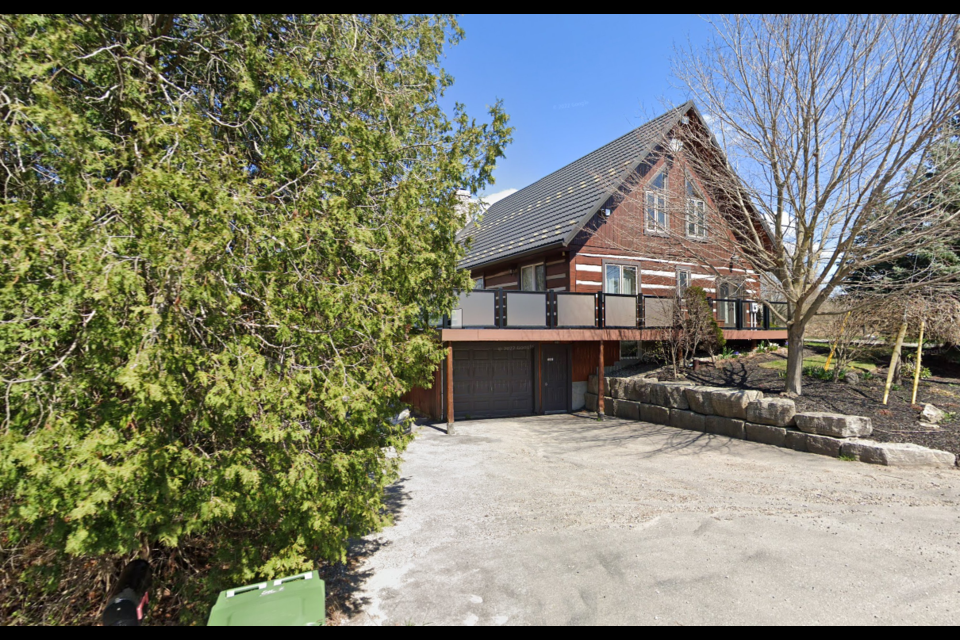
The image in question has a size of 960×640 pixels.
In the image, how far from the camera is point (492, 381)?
1434 centimetres

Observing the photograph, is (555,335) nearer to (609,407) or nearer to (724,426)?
(609,407)

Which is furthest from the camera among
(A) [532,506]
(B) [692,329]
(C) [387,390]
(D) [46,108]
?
(B) [692,329]

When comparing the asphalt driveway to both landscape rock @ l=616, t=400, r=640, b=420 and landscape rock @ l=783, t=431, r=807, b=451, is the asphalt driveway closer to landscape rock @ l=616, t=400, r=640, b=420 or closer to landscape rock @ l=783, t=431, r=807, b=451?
landscape rock @ l=783, t=431, r=807, b=451

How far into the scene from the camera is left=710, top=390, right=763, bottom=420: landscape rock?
1036 cm

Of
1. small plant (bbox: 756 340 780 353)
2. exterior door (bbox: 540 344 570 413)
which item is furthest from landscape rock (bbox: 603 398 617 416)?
small plant (bbox: 756 340 780 353)

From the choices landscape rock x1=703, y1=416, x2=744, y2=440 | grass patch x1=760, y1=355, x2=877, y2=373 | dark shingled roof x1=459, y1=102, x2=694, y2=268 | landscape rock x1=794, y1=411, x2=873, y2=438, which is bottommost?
landscape rock x1=703, y1=416, x2=744, y2=440

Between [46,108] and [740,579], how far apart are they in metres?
7.03

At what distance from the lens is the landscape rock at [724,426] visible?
34.0ft

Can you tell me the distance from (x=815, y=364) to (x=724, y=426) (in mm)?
5434

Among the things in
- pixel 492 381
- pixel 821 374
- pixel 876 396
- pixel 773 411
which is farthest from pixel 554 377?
pixel 876 396

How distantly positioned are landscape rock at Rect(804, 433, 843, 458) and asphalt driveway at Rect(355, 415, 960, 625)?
32 cm

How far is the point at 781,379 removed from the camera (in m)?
12.6
